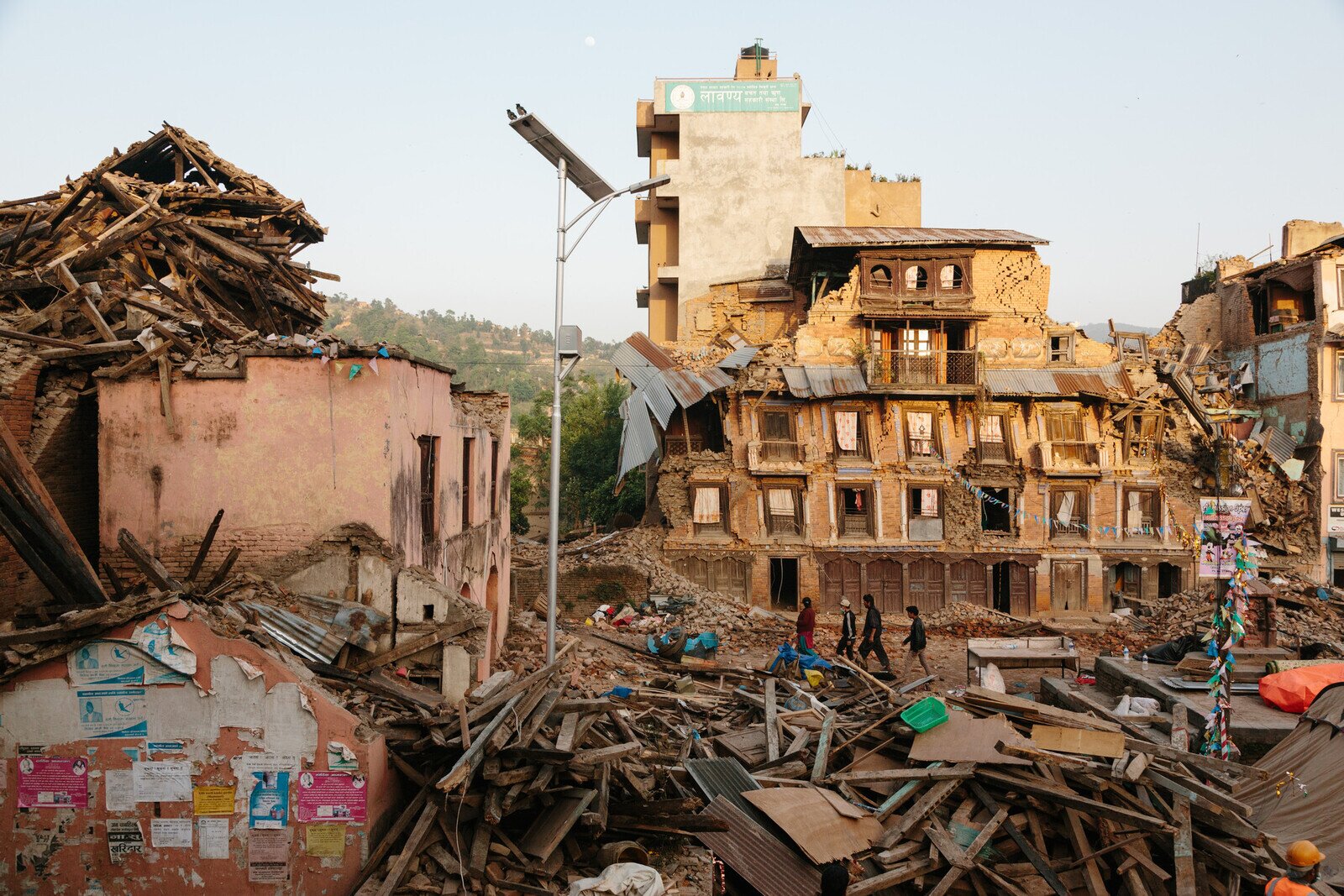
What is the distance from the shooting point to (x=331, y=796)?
29.0 feet

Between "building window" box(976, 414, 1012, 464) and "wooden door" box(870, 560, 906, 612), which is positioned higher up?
"building window" box(976, 414, 1012, 464)

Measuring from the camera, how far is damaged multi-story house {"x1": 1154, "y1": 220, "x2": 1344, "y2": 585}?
3444 centimetres

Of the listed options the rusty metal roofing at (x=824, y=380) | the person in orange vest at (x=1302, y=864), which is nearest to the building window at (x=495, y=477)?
the rusty metal roofing at (x=824, y=380)

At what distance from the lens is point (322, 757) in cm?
885

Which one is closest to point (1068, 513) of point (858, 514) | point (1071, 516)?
point (1071, 516)

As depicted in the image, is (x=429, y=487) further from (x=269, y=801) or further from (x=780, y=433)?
(x=780, y=433)

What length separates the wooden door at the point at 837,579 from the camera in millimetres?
31453

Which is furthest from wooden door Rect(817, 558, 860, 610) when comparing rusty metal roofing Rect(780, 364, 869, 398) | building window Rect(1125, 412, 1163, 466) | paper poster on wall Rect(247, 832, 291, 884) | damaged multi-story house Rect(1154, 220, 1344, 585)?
paper poster on wall Rect(247, 832, 291, 884)

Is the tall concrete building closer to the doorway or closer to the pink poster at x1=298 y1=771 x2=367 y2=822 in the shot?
the doorway

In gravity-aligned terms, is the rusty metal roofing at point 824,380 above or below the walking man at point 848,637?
above

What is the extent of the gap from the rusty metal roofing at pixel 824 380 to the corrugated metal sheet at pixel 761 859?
22031 mm

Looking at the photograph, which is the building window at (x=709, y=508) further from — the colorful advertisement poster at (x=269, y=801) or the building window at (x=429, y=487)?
the colorful advertisement poster at (x=269, y=801)

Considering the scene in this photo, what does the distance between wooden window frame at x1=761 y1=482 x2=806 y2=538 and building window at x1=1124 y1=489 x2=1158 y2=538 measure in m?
11.4

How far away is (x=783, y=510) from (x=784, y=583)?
2.61m
